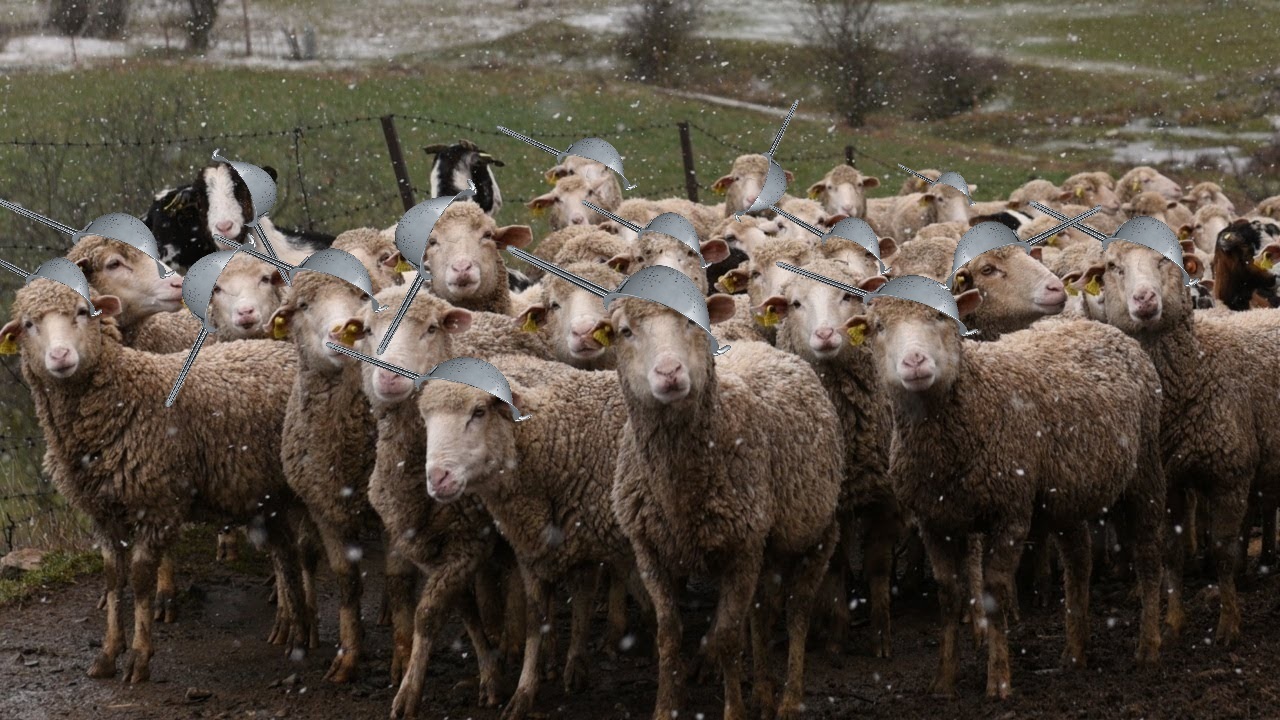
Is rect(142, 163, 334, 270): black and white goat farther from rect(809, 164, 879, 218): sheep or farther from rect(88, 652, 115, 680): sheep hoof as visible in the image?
rect(809, 164, 879, 218): sheep

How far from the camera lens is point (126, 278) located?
796 cm

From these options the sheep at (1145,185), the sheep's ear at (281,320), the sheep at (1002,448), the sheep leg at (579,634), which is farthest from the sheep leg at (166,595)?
the sheep at (1145,185)

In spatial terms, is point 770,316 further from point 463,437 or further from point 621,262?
point 463,437

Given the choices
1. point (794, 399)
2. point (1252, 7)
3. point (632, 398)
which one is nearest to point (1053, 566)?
point (794, 399)

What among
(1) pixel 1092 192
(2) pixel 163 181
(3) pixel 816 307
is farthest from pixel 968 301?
(2) pixel 163 181

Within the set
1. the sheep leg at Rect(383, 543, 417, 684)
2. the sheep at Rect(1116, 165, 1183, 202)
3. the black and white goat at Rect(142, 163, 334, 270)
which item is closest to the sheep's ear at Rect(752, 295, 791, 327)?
the sheep leg at Rect(383, 543, 417, 684)

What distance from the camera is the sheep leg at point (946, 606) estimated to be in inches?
246

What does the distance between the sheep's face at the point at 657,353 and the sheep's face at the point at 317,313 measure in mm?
1535

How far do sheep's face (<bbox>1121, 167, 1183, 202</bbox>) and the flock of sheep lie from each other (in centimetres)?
668

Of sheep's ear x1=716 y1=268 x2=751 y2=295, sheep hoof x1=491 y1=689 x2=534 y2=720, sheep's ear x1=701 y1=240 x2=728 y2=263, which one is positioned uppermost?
sheep's ear x1=701 y1=240 x2=728 y2=263

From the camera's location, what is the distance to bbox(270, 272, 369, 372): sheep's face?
6.87 meters

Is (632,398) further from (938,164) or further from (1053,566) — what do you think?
(938,164)

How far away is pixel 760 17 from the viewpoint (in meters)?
46.8

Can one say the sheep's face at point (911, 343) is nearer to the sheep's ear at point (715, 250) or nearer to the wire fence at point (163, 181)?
the sheep's ear at point (715, 250)
